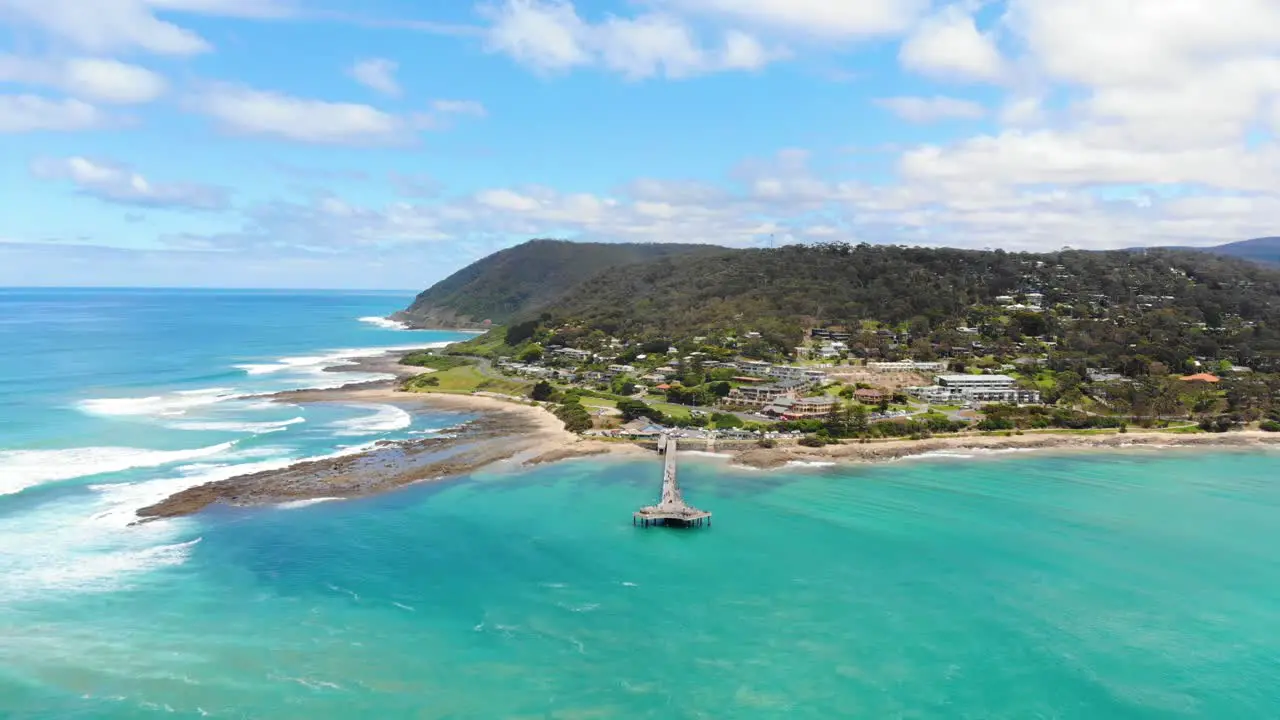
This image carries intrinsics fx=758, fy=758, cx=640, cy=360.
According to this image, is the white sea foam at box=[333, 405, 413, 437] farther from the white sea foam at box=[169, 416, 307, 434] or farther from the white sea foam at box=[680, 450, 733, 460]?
the white sea foam at box=[680, 450, 733, 460]

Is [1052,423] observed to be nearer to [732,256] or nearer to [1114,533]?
[1114,533]

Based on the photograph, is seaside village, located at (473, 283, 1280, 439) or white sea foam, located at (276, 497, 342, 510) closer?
white sea foam, located at (276, 497, 342, 510)

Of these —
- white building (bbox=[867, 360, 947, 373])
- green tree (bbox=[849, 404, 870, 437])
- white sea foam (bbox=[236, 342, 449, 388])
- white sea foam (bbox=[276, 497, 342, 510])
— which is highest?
white building (bbox=[867, 360, 947, 373])

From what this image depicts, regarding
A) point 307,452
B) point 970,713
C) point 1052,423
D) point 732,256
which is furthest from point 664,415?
A: point 732,256

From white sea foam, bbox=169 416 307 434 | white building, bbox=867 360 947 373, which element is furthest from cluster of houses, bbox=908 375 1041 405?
white sea foam, bbox=169 416 307 434

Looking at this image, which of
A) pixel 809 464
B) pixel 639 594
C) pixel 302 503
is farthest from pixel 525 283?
pixel 639 594

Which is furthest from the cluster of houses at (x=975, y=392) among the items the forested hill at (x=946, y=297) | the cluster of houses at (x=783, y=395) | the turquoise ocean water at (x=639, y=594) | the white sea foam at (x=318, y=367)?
the white sea foam at (x=318, y=367)

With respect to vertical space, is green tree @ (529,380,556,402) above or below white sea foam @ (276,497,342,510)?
above
